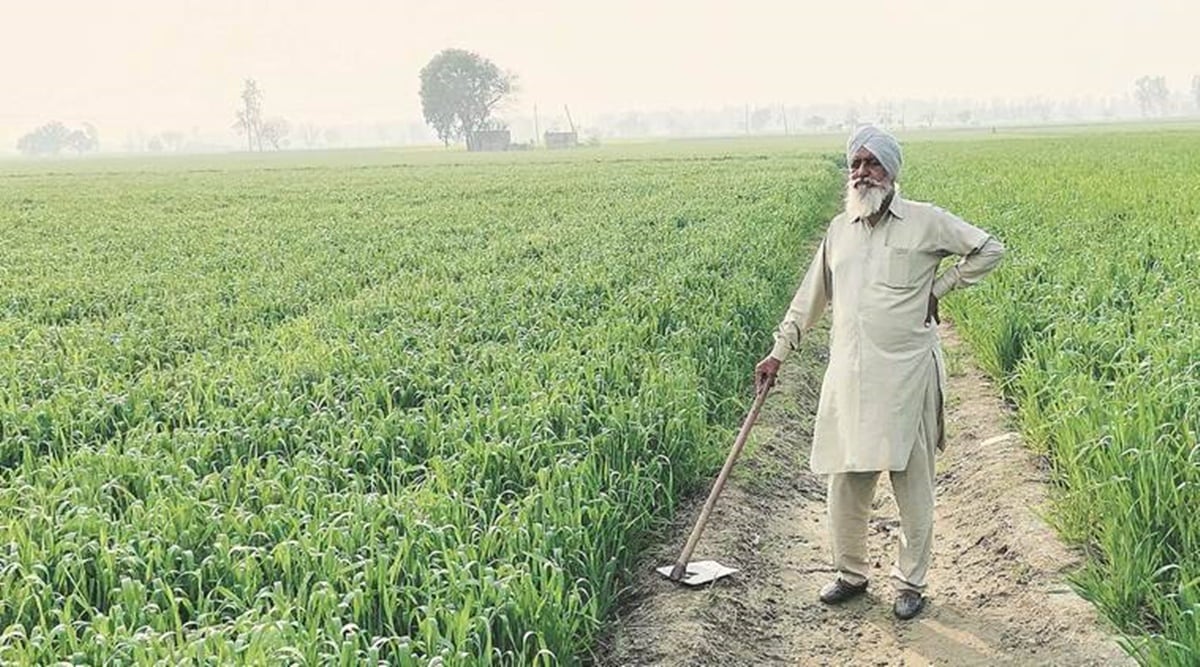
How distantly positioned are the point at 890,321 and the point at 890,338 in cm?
7

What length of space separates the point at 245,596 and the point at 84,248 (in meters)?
15.1

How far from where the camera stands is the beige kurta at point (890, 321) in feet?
14.8

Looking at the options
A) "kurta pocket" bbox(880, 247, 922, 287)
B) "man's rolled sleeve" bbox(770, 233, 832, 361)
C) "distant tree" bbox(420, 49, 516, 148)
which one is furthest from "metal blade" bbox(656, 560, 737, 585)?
"distant tree" bbox(420, 49, 516, 148)

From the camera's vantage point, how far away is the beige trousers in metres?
4.72

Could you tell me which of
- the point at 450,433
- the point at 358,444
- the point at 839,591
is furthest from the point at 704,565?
the point at 358,444

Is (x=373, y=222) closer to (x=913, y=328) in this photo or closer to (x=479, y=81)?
(x=913, y=328)

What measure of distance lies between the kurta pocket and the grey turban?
32cm

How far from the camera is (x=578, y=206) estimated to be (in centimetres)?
2334

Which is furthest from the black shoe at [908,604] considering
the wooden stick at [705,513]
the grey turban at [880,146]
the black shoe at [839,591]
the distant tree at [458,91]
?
the distant tree at [458,91]

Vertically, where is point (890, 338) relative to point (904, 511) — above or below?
above

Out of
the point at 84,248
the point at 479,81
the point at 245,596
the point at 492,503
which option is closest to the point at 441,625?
the point at 245,596

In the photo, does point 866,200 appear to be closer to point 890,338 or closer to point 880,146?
point 880,146

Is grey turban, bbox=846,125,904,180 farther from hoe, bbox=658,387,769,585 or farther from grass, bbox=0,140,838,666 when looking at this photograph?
grass, bbox=0,140,838,666

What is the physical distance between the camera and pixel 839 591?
4984 millimetres
